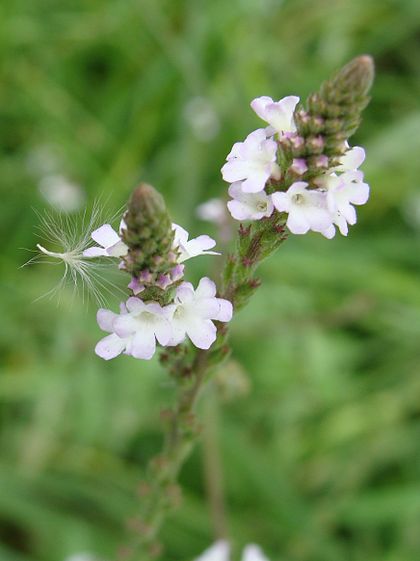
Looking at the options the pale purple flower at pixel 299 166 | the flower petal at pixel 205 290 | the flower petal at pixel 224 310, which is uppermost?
the pale purple flower at pixel 299 166

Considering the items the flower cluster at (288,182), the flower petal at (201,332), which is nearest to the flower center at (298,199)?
the flower cluster at (288,182)

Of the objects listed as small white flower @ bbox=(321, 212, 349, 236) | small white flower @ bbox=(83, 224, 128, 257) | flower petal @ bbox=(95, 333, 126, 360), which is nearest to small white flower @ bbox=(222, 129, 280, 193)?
small white flower @ bbox=(321, 212, 349, 236)

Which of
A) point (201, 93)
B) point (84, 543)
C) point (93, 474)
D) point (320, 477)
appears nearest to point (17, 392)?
point (93, 474)

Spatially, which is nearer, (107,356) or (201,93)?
(107,356)

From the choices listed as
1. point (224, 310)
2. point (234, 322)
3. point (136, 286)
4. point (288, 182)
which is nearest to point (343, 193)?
point (288, 182)

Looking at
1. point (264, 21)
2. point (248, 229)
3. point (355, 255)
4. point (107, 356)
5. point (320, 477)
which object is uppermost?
point (264, 21)

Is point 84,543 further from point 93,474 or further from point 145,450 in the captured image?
point 145,450

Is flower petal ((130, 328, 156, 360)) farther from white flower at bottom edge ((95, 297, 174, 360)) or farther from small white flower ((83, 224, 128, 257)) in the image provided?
small white flower ((83, 224, 128, 257))

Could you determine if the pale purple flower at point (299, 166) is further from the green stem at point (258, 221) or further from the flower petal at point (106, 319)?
the flower petal at point (106, 319)
